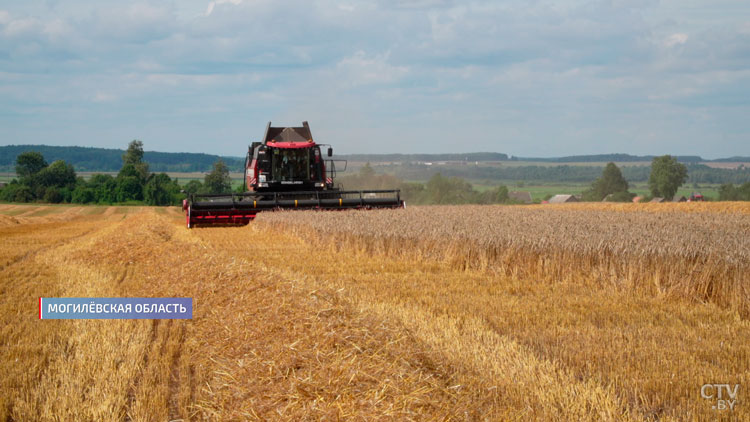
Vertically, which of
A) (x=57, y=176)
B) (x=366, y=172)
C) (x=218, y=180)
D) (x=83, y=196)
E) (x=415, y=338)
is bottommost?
(x=83, y=196)

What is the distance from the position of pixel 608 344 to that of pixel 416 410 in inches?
96.4

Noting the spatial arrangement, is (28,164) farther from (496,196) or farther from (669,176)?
(669,176)

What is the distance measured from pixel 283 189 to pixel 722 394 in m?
20.0

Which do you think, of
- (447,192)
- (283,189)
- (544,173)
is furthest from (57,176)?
(544,173)

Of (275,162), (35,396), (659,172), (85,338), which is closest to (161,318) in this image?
(85,338)

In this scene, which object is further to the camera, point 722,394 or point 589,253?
point 589,253

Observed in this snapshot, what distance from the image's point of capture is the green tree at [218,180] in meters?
66.8

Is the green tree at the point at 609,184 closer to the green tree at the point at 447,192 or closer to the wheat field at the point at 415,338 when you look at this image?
the green tree at the point at 447,192

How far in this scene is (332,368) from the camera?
14.1ft

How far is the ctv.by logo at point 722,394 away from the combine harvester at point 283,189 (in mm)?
17964

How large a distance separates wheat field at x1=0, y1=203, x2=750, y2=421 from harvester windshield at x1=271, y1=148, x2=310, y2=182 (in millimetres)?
12217

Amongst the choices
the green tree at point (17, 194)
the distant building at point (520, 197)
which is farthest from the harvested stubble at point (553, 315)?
the green tree at point (17, 194)

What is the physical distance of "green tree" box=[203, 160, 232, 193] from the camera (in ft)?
219

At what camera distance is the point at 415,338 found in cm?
530
